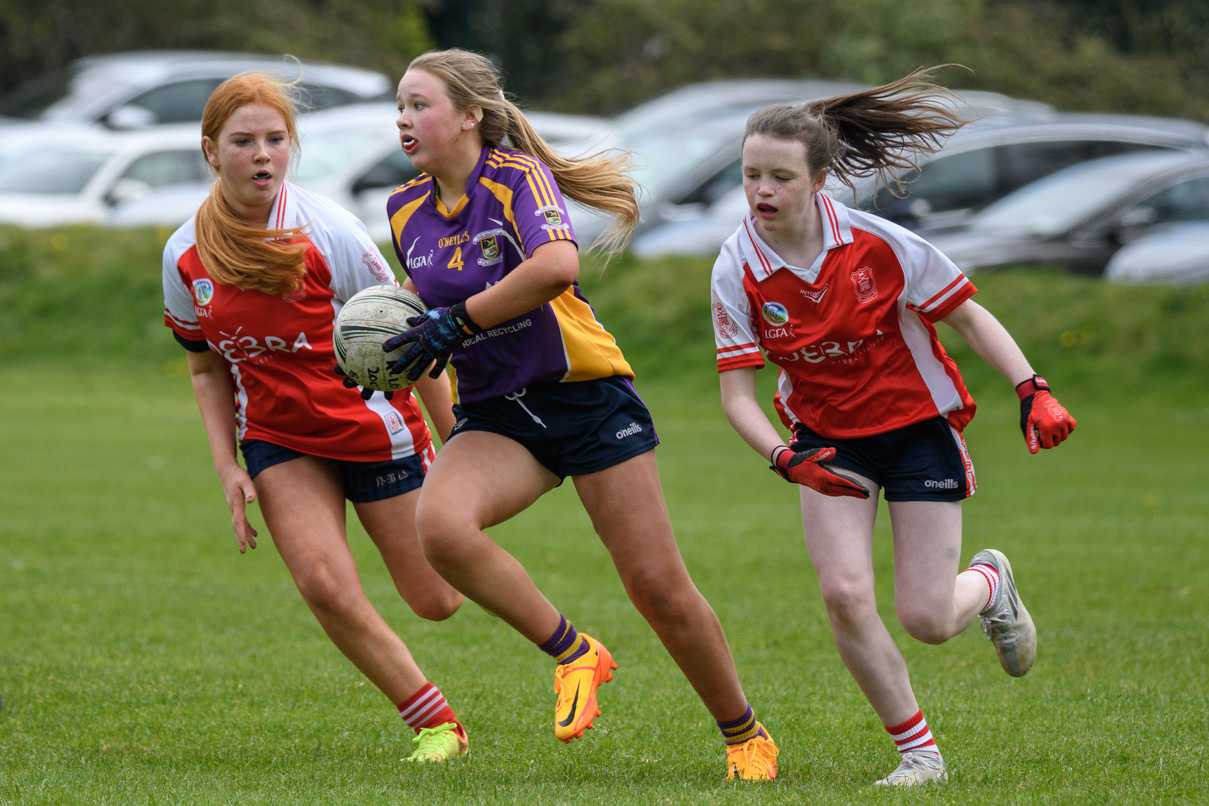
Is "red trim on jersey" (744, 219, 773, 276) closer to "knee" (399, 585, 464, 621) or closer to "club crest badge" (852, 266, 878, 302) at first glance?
"club crest badge" (852, 266, 878, 302)

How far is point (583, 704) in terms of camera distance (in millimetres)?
4605

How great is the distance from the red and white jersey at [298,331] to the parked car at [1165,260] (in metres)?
12.9

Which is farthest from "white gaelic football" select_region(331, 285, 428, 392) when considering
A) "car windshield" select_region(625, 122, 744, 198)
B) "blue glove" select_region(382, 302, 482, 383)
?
"car windshield" select_region(625, 122, 744, 198)

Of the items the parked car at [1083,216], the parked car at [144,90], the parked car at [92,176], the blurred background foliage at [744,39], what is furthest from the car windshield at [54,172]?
the parked car at [1083,216]

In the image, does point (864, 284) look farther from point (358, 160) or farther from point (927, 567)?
point (358, 160)

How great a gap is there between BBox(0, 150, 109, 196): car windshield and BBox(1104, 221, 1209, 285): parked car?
13521 millimetres

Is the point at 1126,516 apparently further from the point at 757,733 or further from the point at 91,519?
the point at 91,519

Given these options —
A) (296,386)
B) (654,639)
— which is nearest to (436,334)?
(296,386)

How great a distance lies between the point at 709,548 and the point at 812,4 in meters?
24.3

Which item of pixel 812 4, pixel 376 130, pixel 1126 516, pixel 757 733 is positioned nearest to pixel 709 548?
pixel 1126 516

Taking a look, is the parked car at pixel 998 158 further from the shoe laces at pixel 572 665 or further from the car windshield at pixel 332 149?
the shoe laces at pixel 572 665

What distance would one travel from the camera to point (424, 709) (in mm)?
5121

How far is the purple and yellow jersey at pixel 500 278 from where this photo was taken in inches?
181

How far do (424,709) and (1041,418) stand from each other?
232 centimetres
